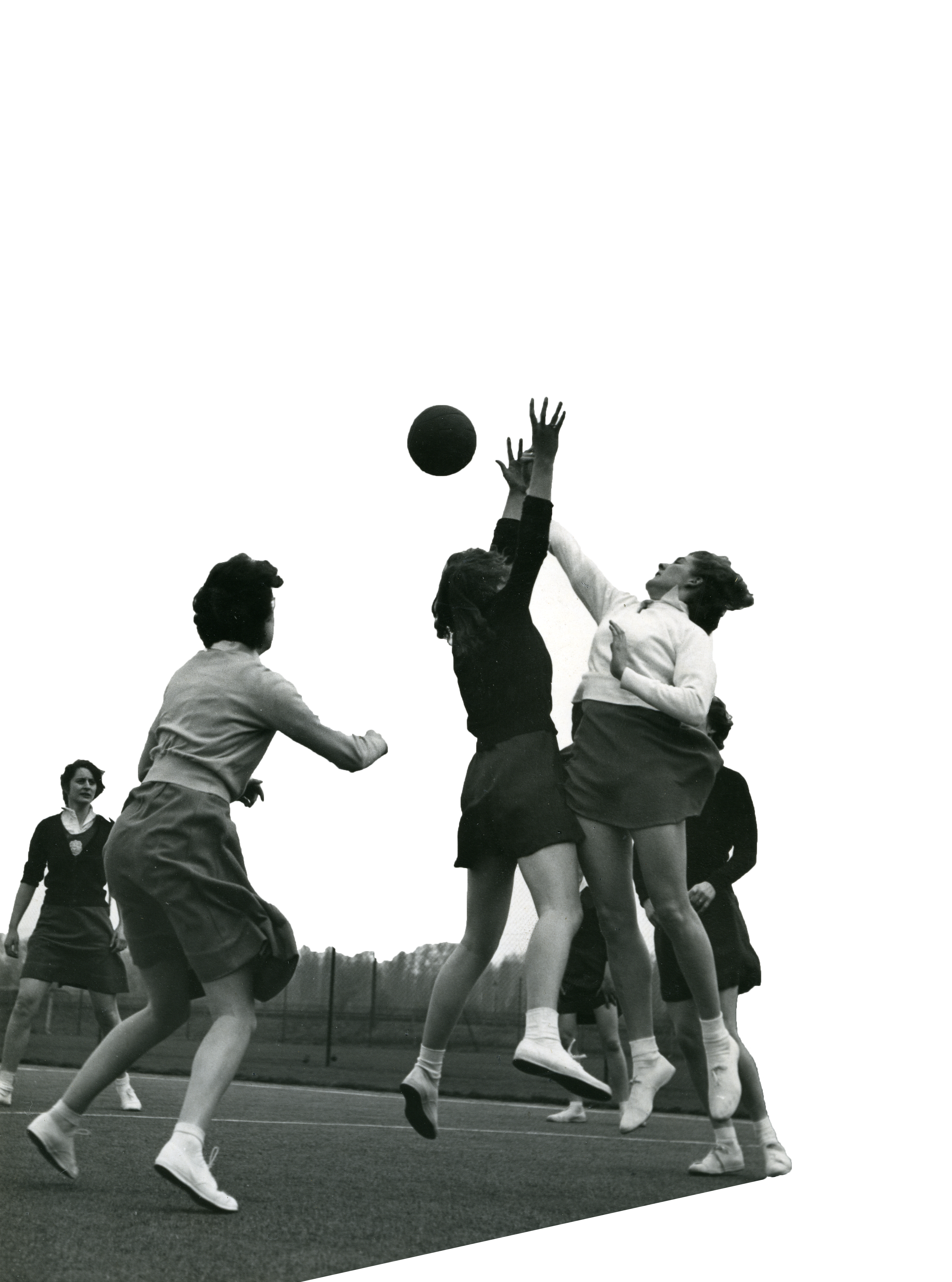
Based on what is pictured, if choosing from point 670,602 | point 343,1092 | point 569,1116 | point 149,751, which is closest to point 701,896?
point 569,1116

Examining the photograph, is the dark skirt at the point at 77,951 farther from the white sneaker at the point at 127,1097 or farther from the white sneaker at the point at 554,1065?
the white sneaker at the point at 554,1065

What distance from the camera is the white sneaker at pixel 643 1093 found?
5.80m

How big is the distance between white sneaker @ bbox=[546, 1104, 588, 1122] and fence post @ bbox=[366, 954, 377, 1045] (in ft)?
3.17

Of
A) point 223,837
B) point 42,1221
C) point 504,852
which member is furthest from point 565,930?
point 42,1221

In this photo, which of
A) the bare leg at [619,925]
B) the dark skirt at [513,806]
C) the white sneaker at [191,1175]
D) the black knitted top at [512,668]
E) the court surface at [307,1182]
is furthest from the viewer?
the bare leg at [619,925]

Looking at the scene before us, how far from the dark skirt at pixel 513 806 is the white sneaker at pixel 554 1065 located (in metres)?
0.62

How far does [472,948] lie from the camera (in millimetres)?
5488

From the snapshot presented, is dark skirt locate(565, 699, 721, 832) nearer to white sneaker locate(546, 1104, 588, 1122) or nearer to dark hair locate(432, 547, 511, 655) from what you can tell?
dark hair locate(432, 547, 511, 655)

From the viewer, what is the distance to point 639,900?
607 centimetres

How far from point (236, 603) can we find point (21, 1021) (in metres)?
1.38

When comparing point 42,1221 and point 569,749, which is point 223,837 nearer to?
point 42,1221

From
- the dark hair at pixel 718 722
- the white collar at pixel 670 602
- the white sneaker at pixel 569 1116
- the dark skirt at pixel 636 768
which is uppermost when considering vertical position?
the white collar at pixel 670 602

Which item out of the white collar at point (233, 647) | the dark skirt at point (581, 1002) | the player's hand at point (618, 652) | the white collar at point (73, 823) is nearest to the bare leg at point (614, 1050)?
the dark skirt at point (581, 1002)

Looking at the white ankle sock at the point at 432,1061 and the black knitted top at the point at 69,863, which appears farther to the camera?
the white ankle sock at the point at 432,1061
